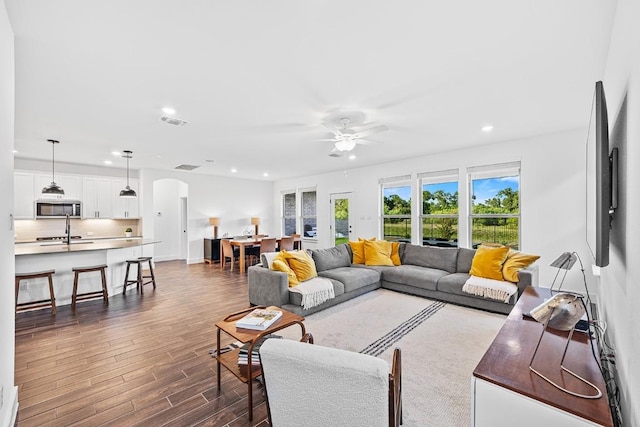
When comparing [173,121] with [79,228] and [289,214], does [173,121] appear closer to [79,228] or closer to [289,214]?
[79,228]

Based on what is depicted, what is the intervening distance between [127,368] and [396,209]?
19.0 ft

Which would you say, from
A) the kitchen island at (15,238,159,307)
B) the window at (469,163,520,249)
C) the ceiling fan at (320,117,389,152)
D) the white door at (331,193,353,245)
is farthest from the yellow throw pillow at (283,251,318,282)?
the white door at (331,193,353,245)

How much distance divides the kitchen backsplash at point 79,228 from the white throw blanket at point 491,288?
7.78m

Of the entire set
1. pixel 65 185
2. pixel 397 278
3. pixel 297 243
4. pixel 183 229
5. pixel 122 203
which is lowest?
pixel 397 278

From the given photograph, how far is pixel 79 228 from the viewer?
22.3ft

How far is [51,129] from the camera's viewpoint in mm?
4082

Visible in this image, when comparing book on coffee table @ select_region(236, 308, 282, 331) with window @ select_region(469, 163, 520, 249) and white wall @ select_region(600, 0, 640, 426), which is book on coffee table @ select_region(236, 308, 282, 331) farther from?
window @ select_region(469, 163, 520, 249)

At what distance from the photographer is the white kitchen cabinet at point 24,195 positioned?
5.93m

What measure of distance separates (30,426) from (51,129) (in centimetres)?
400

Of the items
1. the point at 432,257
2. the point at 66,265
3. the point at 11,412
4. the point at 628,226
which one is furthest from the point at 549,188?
the point at 66,265

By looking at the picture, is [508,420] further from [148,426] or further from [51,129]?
[51,129]

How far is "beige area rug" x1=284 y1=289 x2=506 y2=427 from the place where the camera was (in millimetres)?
2035

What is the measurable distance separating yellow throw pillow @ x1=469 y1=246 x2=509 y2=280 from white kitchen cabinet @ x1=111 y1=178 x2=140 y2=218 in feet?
26.0

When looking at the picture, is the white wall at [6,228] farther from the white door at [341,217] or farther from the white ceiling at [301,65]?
the white door at [341,217]
